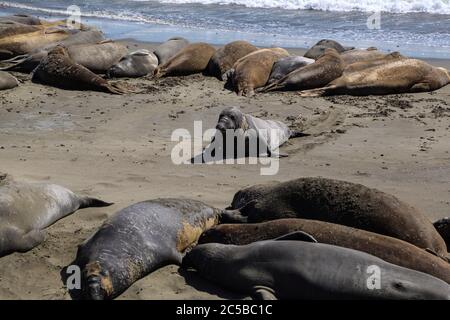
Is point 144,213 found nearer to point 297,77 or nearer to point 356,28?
point 297,77

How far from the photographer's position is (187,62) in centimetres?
1144

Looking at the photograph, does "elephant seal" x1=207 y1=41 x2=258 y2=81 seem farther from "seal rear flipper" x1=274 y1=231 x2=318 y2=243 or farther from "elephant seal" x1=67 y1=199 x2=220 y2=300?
"seal rear flipper" x1=274 y1=231 x2=318 y2=243

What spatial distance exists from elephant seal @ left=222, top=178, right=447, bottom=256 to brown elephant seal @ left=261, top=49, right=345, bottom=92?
5000 mm


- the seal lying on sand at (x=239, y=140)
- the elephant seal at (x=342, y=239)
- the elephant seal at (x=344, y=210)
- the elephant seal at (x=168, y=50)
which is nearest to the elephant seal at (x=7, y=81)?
the elephant seal at (x=168, y=50)

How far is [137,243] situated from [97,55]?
7.14m

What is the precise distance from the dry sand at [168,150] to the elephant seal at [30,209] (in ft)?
0.27

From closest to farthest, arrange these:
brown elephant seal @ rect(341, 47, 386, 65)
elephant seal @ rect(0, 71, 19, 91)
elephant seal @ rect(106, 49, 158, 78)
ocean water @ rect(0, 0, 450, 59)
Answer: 1. elephant seal @ rect(0, 71, 19, 91)
2. elephant seal @ rect(106, 49, 158, 78)
3. brown elephant seal @ rect(341, 47, 386, 65)
4. ocean water @ rect(0, 0, 450, 59)

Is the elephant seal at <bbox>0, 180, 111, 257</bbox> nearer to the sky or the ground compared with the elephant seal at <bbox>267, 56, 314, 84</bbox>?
nearer to the ground

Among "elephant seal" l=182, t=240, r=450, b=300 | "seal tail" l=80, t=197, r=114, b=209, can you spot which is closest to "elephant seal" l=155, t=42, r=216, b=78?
"seal tail" l=80, t=197, r=114, b=209

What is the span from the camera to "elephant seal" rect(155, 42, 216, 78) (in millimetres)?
11320

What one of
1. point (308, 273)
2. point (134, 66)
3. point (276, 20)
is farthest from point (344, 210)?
point (276, 20)

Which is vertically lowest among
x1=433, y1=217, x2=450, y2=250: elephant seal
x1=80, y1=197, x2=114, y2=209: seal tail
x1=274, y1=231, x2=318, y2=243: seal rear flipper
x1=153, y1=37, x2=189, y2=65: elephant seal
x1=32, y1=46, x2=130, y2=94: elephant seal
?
x1=80, y1=197, x2=114, y2=209: seal tail

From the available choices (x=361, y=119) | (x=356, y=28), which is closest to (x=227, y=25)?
(x=356, y=28)

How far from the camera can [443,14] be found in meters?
20.0
